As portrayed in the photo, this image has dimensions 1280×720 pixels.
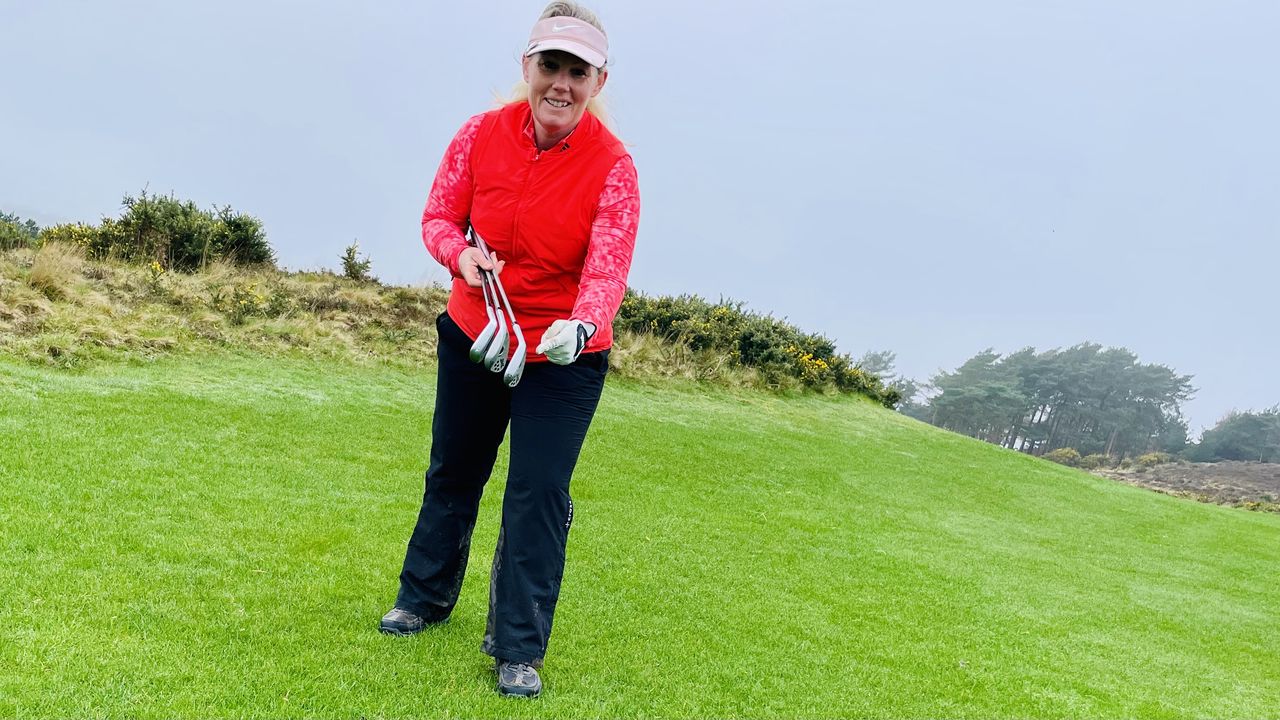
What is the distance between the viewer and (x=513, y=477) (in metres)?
2.67

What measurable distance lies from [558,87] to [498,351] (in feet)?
2.84

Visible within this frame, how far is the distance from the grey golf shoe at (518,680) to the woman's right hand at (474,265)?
4.01 feet

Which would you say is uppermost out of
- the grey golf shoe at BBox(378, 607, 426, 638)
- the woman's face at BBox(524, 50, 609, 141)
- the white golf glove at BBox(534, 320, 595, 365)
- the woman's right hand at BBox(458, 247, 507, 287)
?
the woman's face at BBox(524, 50, 609, 141)

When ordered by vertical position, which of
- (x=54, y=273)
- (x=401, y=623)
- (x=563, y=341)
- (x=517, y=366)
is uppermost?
(x=563, y=341)

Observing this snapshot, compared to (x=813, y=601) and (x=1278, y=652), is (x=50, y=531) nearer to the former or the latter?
(x=813, y=601)

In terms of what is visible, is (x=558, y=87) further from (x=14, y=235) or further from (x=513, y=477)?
(x=14, y=235)

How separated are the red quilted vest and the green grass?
1184 millimetres

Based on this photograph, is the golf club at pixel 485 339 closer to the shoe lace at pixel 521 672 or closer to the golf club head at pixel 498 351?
the golf club head at pixel 498 351

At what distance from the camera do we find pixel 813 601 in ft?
14.1

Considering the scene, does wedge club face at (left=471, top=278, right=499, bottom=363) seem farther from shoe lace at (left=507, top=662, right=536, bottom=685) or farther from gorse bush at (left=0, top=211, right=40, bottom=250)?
gorse bush at (left=0, top=211, right=40, bottom=250)

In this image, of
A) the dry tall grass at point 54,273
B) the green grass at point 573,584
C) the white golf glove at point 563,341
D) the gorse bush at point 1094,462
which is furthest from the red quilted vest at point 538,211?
the gorse bush at point 1094,462

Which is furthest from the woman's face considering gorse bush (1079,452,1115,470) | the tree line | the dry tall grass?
the tree line

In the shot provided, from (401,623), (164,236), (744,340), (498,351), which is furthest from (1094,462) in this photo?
(498,351)

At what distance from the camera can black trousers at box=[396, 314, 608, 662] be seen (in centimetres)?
265
